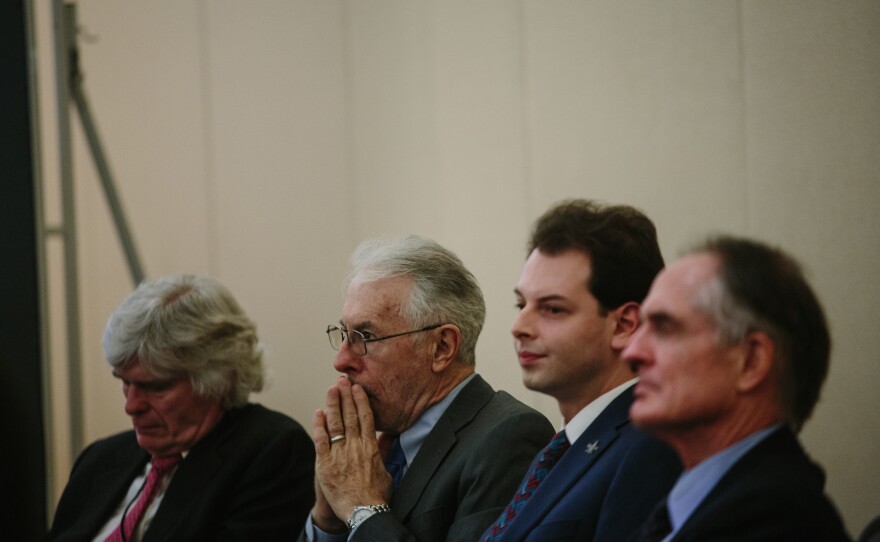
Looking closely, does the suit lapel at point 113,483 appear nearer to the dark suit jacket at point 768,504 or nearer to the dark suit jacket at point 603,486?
the dark suit jacket at point 603,486

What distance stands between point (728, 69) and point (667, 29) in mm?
239

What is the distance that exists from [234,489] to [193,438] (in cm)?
23

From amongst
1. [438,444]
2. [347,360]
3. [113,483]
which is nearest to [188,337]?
[113,483]

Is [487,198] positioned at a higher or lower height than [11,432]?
higher

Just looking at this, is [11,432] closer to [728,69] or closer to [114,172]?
[114,172]

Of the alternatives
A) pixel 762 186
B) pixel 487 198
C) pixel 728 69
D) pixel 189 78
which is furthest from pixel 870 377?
pixel 189 78

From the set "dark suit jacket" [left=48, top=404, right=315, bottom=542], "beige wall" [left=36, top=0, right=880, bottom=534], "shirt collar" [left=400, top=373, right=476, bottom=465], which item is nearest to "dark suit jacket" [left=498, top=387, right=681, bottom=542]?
"shirt collar" [left=400, top=373, right=476, bottom=465]

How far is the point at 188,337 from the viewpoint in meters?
2.87

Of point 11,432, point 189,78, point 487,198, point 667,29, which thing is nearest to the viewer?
point 667,29

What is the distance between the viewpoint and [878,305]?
2.45m

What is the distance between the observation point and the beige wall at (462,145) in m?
2.51

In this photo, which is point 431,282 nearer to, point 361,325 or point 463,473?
point 361,325

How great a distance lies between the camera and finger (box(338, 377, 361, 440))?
237 cm

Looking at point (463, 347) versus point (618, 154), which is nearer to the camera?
point (463, 347)
